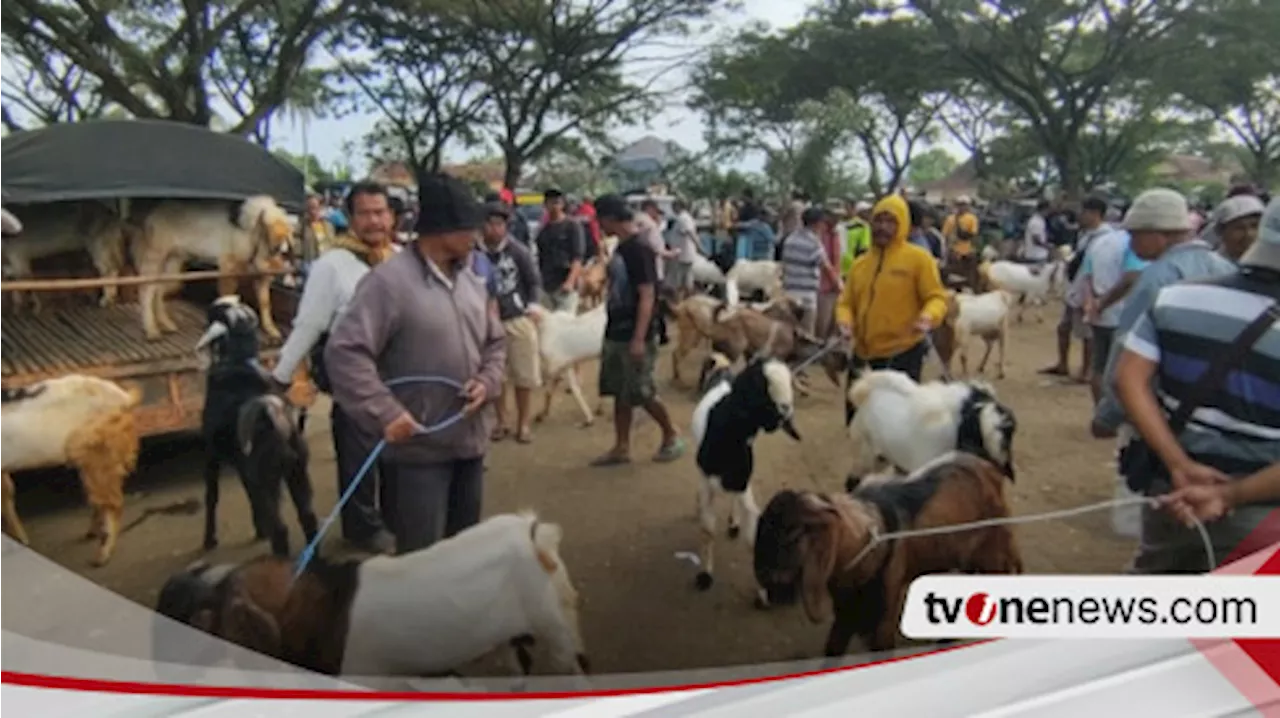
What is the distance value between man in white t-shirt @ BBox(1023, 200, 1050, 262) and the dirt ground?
0.20 metres

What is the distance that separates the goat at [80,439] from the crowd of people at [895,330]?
0.86ft

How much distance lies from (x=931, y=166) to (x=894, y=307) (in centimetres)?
40

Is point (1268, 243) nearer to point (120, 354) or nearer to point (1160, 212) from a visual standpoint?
point (1160, 212)

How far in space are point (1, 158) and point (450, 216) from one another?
0.60 metres

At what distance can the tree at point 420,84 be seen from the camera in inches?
51.7

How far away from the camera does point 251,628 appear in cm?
123

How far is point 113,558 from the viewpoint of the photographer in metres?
1.17

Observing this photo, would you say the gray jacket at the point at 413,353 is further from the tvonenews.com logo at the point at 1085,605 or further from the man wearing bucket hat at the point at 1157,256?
the man wearing bucket hat at the point at 1157,256

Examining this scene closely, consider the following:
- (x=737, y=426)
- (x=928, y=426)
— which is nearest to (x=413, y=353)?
(x=737, y=426)

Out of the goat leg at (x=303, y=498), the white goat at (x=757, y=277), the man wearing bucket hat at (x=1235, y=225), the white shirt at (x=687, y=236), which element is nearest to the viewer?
the goat leg at (x=303, y=498)

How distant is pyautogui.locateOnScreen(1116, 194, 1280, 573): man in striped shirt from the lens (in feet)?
4.77

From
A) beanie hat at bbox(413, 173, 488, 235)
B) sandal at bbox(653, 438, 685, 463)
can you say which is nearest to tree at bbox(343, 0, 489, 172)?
beanie hat at bbox(413, 173, 488, 235)

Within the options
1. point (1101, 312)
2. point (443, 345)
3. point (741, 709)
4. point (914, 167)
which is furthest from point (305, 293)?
point (1101, 312)

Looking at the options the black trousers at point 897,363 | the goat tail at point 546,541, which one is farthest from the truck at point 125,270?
the black trousers at point 897,363
